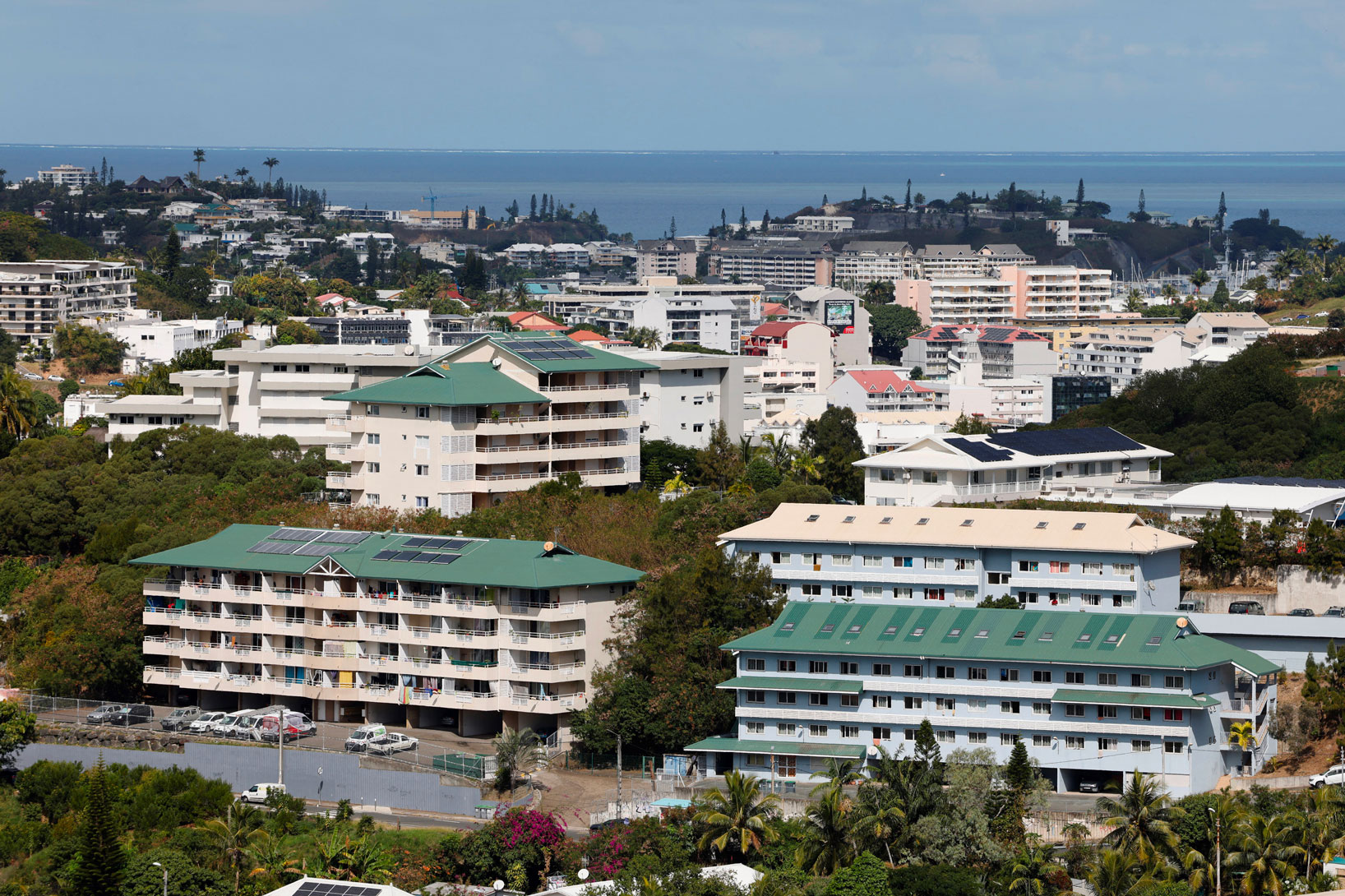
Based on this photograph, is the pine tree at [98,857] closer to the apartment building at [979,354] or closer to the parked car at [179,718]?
the parked car at [179,718]

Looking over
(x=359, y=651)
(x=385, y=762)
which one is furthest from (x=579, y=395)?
(x=385, y=762)

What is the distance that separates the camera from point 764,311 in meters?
191

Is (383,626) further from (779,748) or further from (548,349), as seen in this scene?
(548,349)

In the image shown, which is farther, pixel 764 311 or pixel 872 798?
pixel 764 311

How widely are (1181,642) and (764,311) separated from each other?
138 m

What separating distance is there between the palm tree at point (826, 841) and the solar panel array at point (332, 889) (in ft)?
33.9

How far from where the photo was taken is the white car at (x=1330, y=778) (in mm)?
51237

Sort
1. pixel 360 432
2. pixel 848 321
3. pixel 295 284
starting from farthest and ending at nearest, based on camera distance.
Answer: pixel 848 321 → pixel 295 284 → pixel 360 432

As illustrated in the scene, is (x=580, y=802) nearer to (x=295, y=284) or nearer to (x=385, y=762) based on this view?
(x=385, y=762)

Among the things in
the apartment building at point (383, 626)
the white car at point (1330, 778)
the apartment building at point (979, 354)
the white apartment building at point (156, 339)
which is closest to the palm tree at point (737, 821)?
the apartment building at point (383, 626)

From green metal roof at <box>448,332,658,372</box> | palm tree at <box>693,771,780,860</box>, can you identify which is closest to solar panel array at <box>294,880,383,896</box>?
palm tree at <box>693,771,780,860</box>

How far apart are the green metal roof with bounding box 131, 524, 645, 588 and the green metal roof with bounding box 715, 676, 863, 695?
19.4 ft

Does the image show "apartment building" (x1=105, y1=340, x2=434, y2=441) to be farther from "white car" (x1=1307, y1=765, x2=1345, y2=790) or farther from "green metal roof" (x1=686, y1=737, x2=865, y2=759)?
"white car" (x1=1307, y1=765, x2=1345, y2=790)

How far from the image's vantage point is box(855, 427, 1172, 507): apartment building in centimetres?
7306
